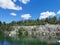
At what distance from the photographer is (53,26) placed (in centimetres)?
8500

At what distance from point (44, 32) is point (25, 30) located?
32.0ft

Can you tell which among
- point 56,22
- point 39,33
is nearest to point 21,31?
point 39,33

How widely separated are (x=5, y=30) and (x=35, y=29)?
17.1 metres

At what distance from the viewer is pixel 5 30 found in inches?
3580

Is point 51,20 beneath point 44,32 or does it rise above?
above

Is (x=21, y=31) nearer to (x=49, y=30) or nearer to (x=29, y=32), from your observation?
(x=29, y=32)

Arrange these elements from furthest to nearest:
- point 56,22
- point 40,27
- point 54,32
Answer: point 56,22
point 40,27
point 54,32

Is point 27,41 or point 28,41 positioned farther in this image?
point 27,41

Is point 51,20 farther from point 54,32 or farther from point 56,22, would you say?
point 54,32

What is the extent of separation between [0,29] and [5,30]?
3844mm

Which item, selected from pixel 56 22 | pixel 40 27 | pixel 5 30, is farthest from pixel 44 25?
pixel 5 30

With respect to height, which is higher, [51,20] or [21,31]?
[51,20]

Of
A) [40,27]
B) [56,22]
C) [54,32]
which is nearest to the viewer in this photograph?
[54,32]

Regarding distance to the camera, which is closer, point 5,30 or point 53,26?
point 53,26
